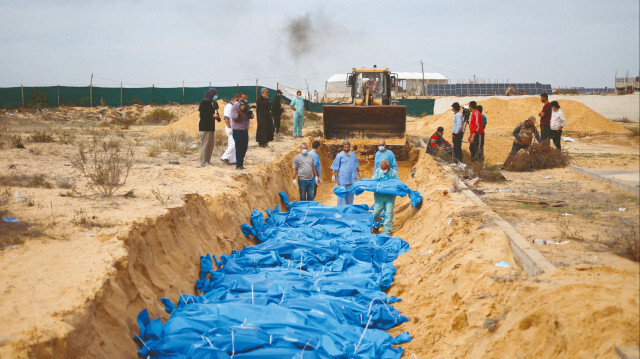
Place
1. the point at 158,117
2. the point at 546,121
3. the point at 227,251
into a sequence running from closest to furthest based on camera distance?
the point at 227,251 → the point at 546,121 → the point at 158,117

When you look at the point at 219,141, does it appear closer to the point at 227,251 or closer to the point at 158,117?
the point at 227,251

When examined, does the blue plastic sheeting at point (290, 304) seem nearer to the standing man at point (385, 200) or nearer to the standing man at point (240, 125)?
the standing man at point (385, 200)

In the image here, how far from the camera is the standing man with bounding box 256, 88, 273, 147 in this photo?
1775 centimetres

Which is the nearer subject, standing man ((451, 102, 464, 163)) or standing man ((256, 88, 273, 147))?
standing man ((451, 102, 464, 163))

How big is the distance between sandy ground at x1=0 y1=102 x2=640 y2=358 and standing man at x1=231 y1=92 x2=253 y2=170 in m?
1.69

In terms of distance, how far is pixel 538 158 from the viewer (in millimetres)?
13500

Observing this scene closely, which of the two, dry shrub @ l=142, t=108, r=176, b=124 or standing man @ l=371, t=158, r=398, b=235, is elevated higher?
dry shrub @ l=142, t=108, r=176, b=124

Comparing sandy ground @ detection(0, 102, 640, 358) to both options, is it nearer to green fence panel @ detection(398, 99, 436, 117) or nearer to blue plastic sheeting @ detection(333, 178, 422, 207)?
blue plastic sheeting @ detection(333, 178, 422, 207)

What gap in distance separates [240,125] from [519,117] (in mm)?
22603

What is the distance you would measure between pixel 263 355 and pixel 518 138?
10.6 meters

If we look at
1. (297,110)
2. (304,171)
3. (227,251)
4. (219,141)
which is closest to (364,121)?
(297,110)

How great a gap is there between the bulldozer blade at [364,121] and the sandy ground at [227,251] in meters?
8.41

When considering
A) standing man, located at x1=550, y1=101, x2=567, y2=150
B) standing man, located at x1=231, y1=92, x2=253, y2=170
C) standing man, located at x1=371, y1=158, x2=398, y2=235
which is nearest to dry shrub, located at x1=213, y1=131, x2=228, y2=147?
standing man, located at x1=231, y1=92, x2=253, y2=170

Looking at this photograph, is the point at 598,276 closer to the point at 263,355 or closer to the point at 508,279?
the point at 508,279
